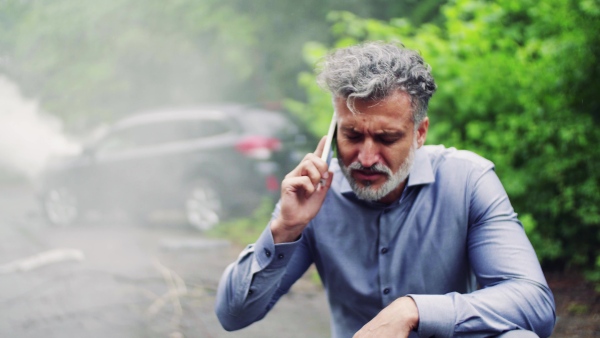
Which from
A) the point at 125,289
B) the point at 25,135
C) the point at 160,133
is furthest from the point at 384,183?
the point at 25,135

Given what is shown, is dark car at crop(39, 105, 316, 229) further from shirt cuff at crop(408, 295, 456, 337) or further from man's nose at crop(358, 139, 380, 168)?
shirt cuff at crop(408, 295, 456, 337)

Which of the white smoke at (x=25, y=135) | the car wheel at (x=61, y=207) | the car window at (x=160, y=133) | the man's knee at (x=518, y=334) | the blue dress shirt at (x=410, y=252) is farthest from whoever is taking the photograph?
the white smoke at (x=25, y=135)

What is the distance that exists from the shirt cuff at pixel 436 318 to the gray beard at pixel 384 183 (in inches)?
16.5

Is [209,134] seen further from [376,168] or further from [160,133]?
[376,168]

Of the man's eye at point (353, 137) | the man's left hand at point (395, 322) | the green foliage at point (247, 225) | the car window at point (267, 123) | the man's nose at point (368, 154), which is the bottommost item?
the green foliage at point (247, 225)

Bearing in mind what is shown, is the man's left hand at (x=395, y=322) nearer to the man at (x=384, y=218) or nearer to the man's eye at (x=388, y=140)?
the man at (x=384, y=218)

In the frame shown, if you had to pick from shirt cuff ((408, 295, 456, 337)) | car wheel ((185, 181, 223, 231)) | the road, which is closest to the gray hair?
shirt cuff ((408, 295, 456, 337))

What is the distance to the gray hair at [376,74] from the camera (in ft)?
6.93

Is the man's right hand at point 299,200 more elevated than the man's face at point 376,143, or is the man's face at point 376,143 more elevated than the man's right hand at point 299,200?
the man's face at point 376,143

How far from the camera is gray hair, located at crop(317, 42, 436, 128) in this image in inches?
83.2

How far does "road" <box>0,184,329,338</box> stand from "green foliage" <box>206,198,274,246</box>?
0.97 ft

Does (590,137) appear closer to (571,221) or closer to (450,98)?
(571,221)

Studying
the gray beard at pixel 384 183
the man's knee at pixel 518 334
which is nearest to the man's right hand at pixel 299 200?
the gray beard at pixel 384 183

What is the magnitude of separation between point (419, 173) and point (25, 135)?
1236 cm
